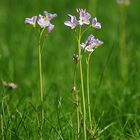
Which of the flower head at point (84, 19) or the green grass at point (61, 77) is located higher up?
the flower head at point (84, 19)

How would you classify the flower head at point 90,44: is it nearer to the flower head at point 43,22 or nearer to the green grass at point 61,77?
the flower head at point 43,22

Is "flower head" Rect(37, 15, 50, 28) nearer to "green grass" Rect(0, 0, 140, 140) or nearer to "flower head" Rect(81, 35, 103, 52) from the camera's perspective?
"flower head" Rect(81, 35, 103, 52)

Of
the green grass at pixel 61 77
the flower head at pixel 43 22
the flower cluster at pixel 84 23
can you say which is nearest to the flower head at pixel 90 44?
the flower cluster at pixel 84 23

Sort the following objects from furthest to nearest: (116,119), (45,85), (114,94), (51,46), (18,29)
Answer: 1. (18,29)
2. (51,46)
3. (45,85)
4. (114,94)
5. (116,119)

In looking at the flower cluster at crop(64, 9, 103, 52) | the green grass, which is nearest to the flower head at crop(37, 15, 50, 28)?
the flower cluster at crop(64, 9, 103, 52)

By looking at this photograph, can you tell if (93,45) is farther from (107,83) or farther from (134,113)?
(107,83)

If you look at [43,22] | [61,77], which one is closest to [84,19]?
[43,22]

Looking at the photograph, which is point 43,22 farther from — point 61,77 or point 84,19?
point 61,77

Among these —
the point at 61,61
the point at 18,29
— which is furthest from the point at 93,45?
the point at 18,29
